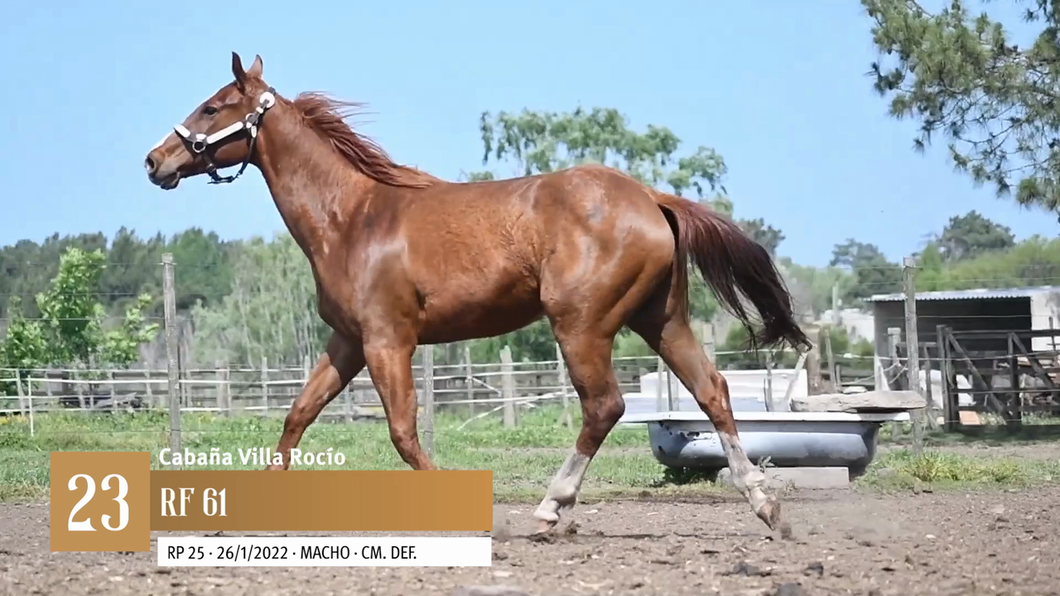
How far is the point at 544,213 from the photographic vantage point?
6.64m

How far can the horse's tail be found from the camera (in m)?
6.93

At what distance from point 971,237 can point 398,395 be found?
93.8 metres

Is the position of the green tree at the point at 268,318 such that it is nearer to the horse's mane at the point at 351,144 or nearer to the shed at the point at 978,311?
the shed at the point at 978,311

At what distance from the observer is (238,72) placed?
7.13m

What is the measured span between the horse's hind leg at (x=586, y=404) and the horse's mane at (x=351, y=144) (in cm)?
125

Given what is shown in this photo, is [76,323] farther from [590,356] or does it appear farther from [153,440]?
[590,356]

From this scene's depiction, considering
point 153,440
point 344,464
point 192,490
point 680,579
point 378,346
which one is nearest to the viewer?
point 680,579

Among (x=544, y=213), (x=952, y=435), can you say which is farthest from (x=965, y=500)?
(x=952, y=435)

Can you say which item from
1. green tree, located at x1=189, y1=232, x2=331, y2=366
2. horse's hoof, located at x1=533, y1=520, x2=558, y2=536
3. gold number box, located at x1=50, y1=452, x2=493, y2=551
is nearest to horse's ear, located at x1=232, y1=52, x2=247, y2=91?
gold number box, located at x1=50, y1=452, x2=493, y2=551

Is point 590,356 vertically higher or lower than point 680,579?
higher

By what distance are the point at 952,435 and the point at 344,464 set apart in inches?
378

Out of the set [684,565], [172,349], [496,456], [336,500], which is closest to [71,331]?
[496,456]

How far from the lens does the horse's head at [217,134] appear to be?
7176 millimetres

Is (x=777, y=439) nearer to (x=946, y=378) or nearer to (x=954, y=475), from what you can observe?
(x=954, y=475)
